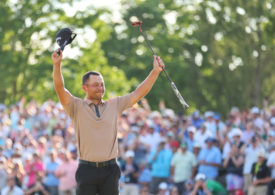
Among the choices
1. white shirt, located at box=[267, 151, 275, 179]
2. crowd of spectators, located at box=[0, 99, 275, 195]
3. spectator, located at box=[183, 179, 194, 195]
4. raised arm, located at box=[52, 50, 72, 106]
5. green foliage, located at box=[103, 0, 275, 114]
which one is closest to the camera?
raised arm, located at box=[52, 50, 72, 106]

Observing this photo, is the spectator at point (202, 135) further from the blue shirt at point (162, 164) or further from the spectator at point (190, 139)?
the blue shirt at point (162, 164)

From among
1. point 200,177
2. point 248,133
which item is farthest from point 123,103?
point 248,133

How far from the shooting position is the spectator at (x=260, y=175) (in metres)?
13.8

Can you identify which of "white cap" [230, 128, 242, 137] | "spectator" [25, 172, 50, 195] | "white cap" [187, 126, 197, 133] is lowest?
"spectator" [25, 172, 50, 195]

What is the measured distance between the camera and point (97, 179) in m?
6.95

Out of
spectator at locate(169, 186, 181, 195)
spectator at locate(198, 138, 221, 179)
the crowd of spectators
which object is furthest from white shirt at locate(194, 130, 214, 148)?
spectator at locate(169, 186, 181, 195)

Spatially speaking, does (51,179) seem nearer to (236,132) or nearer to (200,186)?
(200,186)

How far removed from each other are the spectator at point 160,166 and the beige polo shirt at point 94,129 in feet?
28.4

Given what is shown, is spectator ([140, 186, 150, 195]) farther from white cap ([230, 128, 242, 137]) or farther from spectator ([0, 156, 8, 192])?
spectator ([0, 156, 8, 192])

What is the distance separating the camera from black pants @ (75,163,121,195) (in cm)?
694

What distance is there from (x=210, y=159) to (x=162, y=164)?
1367 mm

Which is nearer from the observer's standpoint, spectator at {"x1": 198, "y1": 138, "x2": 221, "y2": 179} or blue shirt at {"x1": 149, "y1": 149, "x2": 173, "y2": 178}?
spectator at {"x1": 198, "y1": 138, "x2": 221, "y2": 179}

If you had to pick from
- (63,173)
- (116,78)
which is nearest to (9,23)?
(116,78)

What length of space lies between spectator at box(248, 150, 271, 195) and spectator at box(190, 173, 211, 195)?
0.98 metres
